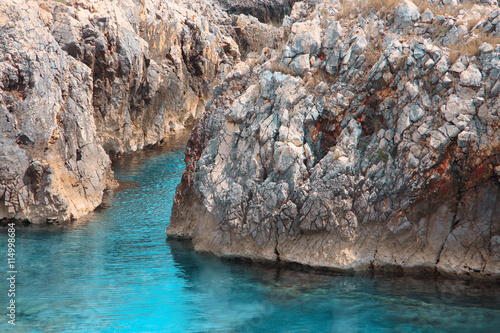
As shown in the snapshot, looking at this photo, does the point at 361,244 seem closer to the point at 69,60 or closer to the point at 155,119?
the point at 69,60

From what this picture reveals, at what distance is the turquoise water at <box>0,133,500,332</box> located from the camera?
46.5 feet

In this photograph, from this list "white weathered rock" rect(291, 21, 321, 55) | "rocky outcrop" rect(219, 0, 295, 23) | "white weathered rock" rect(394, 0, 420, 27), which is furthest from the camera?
"rocky outcrop" rect(219, 0, 295, 23)

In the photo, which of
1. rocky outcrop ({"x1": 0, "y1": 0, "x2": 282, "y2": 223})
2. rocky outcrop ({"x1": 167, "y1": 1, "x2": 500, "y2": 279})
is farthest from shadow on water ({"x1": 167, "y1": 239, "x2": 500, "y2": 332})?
rocky outcrop ({"x1": 0, "y1": 0, "x2": 282, "y2": 223})

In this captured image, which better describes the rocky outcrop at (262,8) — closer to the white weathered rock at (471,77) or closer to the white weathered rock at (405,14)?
the white weathered rock at (405,14)

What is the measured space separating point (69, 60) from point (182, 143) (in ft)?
46.4

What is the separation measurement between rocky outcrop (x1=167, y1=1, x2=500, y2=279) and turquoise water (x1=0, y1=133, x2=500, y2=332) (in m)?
0.93

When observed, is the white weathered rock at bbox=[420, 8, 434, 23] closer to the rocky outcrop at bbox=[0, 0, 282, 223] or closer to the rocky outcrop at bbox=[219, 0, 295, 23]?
the rocky outcrop at bbox=[0, 0, 282, 223]

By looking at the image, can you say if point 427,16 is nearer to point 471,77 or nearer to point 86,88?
point 471,77

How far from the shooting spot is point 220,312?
15141 millimetres

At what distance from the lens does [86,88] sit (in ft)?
93.0

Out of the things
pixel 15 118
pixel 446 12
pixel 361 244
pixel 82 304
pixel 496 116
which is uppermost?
pixel 446 12

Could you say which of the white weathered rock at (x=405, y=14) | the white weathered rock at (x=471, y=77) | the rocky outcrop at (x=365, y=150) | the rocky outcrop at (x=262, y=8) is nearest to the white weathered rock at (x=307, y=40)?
the rocky outcrop at (x=365, y=150)

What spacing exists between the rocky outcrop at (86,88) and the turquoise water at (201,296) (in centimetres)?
413

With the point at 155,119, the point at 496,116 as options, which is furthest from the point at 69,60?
the point at 496,116
